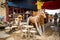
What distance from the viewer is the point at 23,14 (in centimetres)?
335

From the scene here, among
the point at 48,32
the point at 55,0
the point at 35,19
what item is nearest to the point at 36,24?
the point at 35,19

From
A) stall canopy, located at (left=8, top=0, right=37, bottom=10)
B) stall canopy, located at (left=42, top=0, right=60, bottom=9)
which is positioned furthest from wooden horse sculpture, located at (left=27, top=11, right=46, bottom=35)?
stall canopy, located at (left=42, top=0, right=60, bottom=9)

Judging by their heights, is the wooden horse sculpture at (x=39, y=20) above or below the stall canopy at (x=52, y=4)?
below

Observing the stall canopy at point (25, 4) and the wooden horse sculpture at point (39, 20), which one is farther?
the wooden horse sculpture at point (39, 20)

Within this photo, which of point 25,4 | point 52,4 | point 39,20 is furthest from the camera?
point 39,20

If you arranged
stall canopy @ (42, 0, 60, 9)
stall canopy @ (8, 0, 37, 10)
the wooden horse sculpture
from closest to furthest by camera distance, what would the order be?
1. stall canopy @ (42, 0, 60, 9)
2. stall canopy @ (8, 0, 37, 10)
3. the wooden horse sculpture

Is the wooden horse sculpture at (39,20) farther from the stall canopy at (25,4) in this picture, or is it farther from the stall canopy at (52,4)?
the stall canopy at (52,4)

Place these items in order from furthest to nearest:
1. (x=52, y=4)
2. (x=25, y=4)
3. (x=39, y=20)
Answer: (x=39, y=20), (x=25, y=4), (x=52, y=4)

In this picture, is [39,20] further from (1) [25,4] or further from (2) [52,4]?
(2) [52,4]

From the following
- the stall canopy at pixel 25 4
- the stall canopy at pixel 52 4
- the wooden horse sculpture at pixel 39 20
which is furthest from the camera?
the wooden horse sculpture at pixel 39 20

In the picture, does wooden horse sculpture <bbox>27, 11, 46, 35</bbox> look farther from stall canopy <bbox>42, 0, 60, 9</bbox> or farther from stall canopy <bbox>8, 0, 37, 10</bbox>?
stall canopy <bbox>42, 0, 60, 9</bbox>

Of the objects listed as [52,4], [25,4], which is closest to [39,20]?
[25,4]

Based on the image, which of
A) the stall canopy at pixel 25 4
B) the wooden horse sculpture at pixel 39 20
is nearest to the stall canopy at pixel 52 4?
the stall canopy at pixel 25 4

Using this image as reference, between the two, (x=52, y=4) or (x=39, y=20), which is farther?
(x=39, y=20)
